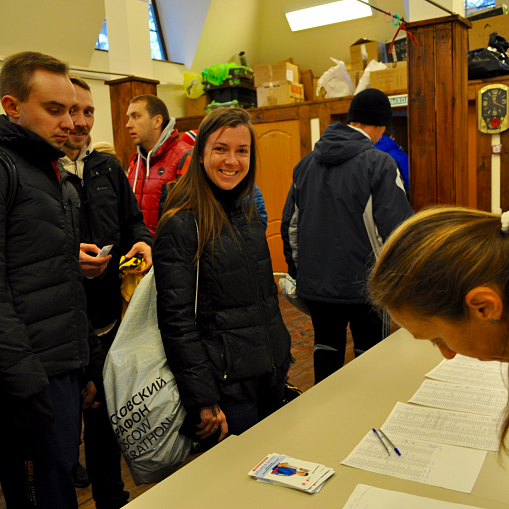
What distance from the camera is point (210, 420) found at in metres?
1.63

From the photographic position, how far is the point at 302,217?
104 inches

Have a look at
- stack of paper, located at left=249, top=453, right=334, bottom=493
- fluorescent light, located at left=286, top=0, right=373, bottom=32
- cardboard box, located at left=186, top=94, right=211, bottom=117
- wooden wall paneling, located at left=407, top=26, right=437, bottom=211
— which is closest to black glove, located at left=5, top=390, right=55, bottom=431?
stack of paper, located at left=249, top=453, right=334, bottom=493

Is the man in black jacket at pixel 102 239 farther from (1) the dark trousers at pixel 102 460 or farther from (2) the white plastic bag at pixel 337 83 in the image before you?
(2) the white plastic bag at pixel 337 83

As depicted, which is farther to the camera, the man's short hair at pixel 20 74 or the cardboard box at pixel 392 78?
the cardboard box at pixel 392 78

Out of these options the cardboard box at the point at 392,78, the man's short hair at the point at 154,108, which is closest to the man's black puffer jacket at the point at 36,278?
the man's short hair at the point at 154,108

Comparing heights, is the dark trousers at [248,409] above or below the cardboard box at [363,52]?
below

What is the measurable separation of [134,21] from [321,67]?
285 cm

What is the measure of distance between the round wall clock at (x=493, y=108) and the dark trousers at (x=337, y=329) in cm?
350

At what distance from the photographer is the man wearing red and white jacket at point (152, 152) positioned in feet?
9.77

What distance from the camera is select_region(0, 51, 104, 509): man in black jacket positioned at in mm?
1433

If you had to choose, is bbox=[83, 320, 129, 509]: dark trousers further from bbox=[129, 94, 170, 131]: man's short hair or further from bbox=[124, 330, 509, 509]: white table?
bbox=[129, 94, 170, 131]: man's short hair

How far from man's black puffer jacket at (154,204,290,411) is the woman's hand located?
3 centimetres

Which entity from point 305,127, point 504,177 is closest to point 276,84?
point 305,127

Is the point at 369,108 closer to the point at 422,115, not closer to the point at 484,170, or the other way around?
the point at 422,115
